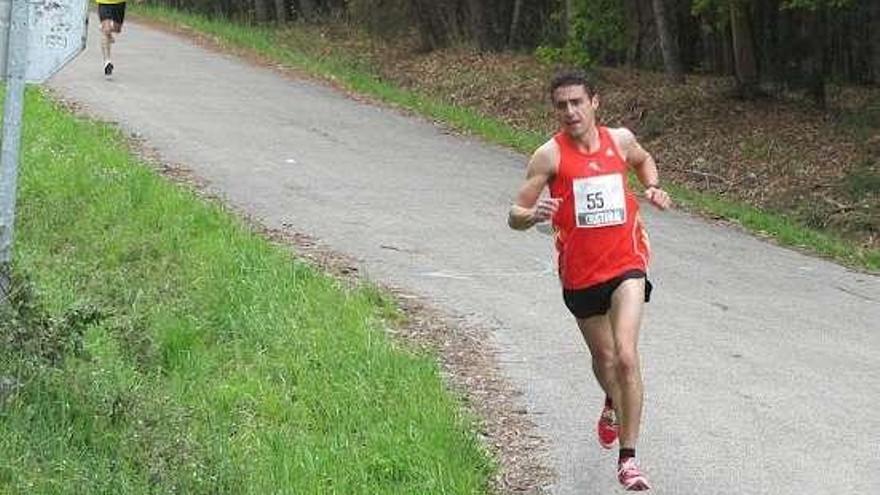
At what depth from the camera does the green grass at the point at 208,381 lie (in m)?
6.40

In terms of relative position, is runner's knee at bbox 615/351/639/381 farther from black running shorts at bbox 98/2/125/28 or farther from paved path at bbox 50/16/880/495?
black running shorts at bbox 98/2/125/28

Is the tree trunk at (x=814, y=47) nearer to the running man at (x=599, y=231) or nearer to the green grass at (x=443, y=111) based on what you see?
the green grass at (x=443, y=111)

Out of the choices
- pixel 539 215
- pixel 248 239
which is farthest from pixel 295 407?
pixel 248 239

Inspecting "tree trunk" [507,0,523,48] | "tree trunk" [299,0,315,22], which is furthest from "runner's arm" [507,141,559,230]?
"tree trunk" [299,0,315,22]

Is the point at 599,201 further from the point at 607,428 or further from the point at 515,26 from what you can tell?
the point at 515,26

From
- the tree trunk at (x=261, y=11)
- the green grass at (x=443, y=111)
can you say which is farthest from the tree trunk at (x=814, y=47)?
the tree trunk at (x=261, y=11)

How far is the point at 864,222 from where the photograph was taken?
16062 mm

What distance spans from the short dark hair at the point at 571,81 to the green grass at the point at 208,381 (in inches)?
66.7

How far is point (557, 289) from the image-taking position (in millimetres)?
10812

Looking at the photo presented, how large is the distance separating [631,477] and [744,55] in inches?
670

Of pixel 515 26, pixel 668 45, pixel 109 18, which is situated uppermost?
pixel 109 18

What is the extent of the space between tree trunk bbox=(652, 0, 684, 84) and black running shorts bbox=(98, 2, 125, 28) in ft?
28.7

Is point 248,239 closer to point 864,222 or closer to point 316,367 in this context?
point 316,367

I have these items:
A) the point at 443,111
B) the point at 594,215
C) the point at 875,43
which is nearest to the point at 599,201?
the point at 594,215
